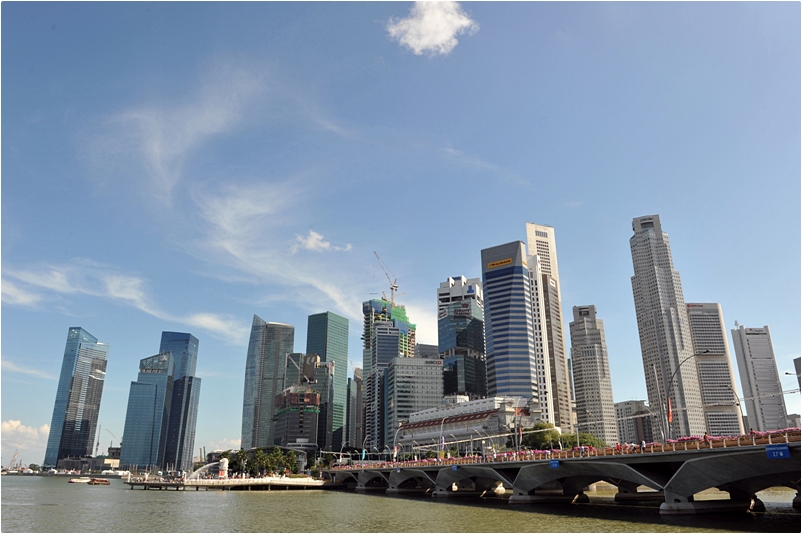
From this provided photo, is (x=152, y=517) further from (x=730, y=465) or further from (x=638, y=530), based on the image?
(x=730, y=465)

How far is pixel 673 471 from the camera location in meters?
66.2

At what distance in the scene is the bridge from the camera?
171 feet

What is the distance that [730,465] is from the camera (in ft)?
180

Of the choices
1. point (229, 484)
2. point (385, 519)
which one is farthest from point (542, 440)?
point (385, 519)

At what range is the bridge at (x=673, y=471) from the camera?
52.2 metres

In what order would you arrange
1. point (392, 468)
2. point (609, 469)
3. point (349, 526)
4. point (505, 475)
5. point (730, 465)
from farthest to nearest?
1. point (392, 468)
2. point (505, 475)
3. point (609, 469)
4. point (349, 526)
5. point (730, 465)

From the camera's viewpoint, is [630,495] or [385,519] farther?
[630,495]

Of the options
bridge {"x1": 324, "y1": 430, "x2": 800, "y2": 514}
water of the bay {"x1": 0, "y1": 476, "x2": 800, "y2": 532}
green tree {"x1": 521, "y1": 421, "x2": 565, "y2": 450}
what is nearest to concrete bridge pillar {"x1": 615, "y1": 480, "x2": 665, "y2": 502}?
bridge {"x1": 324, "y1": 430, "x2": 800, "y2": 514}

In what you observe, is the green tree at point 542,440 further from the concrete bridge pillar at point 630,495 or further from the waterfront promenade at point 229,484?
the concrete bridge pillar at point 630,495

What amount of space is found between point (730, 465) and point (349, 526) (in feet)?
126

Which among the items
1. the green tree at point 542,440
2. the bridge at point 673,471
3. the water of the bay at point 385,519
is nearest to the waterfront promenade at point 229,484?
the water of the bay at point 385,519

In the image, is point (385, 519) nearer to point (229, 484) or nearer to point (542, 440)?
point (229, 484)

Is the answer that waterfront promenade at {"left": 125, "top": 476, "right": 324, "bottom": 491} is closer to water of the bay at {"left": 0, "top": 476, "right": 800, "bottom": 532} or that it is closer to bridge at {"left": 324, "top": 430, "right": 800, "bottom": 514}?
water of the bay at {"left": 0, "top": 476, "right": 800, "bottom": 532}

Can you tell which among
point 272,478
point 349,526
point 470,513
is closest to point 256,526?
point 349,526
